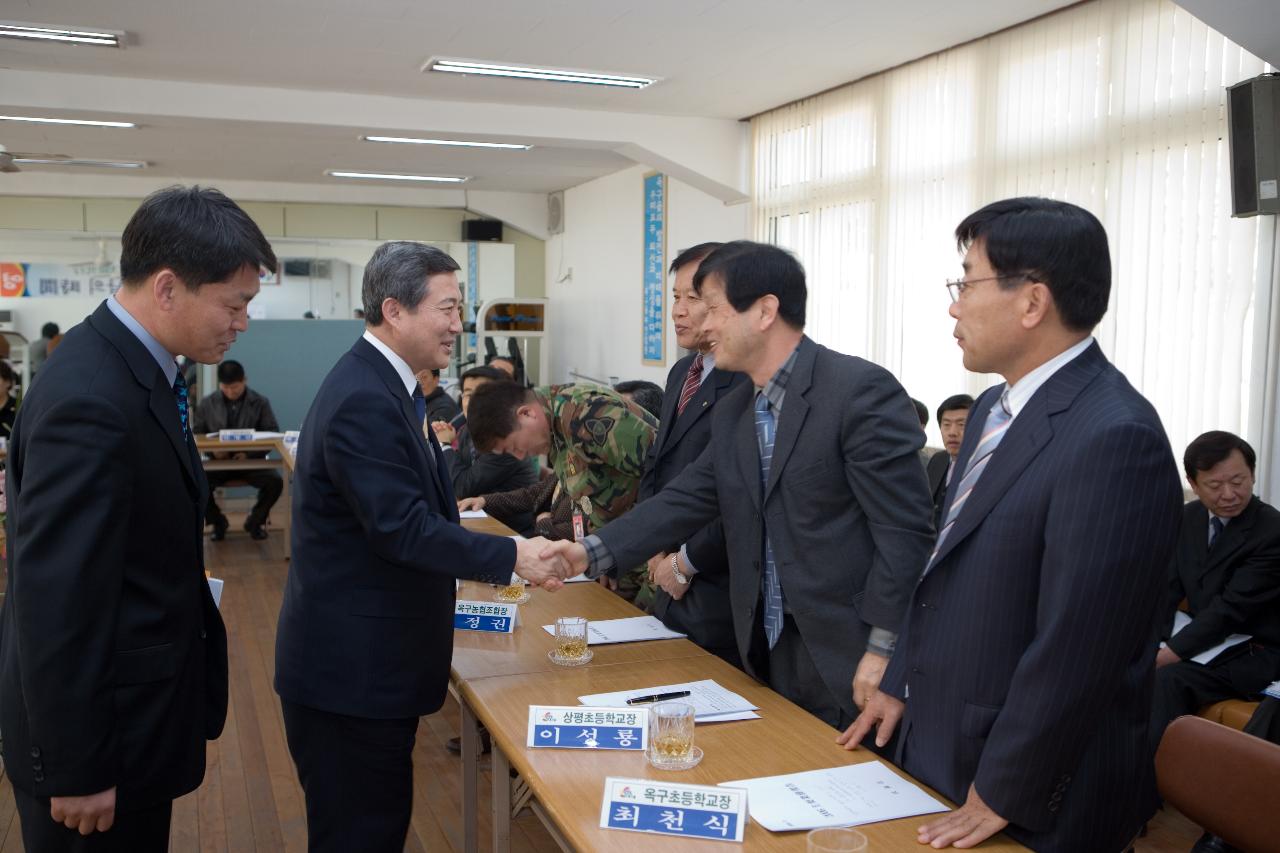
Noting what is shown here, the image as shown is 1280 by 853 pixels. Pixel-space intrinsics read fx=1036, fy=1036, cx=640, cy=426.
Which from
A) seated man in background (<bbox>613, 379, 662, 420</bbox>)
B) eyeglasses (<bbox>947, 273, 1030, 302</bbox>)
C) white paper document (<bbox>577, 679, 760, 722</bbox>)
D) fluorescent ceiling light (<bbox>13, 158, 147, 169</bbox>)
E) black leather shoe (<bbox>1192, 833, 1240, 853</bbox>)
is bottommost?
black leather shoe (<bbox>1192, 833, 1240, 853</bbox>)

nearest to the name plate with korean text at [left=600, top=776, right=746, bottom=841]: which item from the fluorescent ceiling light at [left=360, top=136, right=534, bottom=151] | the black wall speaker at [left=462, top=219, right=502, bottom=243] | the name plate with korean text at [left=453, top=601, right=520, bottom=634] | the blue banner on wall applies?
the name plate with korean text at [left=453, top=601, right=520, bottom=634]

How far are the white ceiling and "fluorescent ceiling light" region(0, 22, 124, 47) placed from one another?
0.12m

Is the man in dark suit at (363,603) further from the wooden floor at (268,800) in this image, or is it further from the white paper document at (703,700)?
the wooden floor at (268,800)

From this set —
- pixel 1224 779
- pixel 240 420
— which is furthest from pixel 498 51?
pixel 1224 779

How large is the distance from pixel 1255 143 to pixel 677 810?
378 cm

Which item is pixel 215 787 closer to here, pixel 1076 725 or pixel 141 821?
pixel 141 821

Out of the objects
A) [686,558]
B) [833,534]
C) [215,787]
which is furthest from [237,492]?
[833,534]

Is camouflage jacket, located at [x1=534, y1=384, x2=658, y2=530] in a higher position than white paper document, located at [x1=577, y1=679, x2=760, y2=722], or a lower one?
higher

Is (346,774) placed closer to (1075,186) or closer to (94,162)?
(1075,186)

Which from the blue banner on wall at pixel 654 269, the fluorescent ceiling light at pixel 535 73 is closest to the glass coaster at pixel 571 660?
the fluorescent ceiling light at pixel 535 73

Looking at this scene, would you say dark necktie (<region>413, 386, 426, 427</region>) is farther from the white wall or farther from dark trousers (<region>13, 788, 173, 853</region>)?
the white wall

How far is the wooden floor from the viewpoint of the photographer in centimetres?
339

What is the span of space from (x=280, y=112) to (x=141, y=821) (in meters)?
6.32

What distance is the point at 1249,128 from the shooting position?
4.04m
